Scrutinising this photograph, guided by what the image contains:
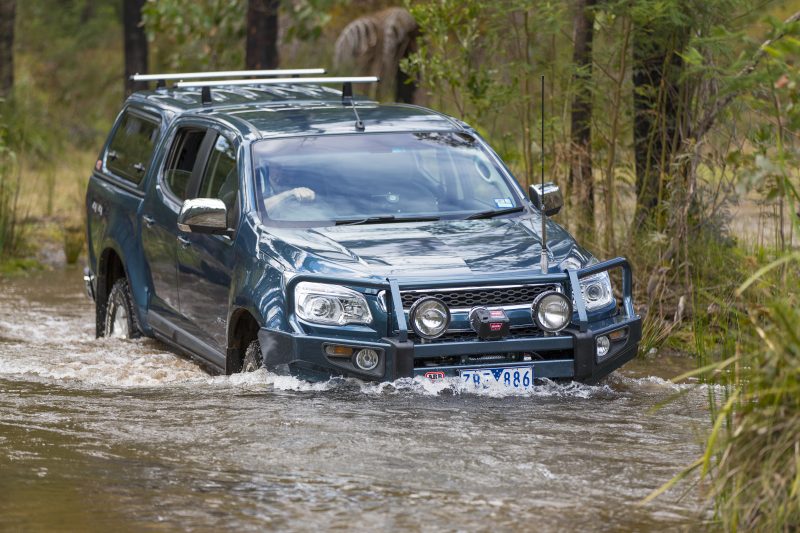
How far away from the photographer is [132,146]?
996 cm

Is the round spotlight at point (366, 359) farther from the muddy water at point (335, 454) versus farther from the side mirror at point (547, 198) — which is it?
the side mirror at point (547, 198)

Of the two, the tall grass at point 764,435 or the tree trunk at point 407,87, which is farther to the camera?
the tree trunk at point 407,87

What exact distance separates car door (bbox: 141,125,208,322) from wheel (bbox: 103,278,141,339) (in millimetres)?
517

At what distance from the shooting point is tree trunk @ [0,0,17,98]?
2052 cm

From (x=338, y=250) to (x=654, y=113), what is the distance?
3534mm

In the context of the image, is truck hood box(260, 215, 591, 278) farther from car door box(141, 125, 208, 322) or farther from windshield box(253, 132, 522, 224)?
car door box(141, 125, 208, 322)

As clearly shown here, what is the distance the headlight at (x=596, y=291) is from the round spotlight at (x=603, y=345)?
17cm

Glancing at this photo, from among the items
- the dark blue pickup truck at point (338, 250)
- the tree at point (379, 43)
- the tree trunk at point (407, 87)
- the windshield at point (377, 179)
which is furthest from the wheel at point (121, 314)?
the tree at point (379, 43)

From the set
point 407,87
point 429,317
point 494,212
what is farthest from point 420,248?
point 407,87

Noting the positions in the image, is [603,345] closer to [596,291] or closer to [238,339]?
[596,291]

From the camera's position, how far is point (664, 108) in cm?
1013

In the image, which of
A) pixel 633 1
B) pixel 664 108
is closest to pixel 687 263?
pixel 664 108

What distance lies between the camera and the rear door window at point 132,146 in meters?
9.60

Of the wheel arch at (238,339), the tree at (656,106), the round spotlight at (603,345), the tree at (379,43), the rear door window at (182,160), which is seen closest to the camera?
the round spotlight at (603,345)
